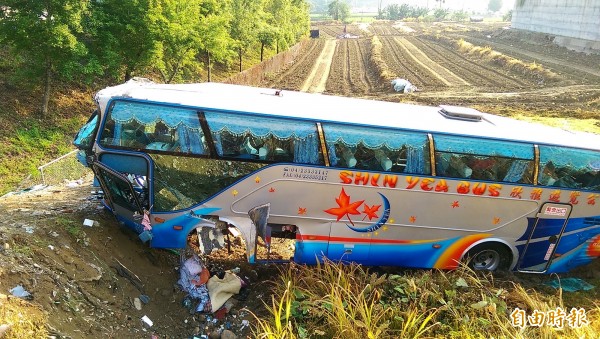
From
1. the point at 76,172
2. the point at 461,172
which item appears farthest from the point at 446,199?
the point at 76,172

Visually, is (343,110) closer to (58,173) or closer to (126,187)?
(126,187)

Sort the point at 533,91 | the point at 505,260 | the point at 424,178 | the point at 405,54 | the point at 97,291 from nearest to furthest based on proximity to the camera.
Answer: the point at 97,291
the point at 424,178
the point at 505,260
the point at 533,91
the point at 405,54

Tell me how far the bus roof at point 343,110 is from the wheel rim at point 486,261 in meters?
2.29

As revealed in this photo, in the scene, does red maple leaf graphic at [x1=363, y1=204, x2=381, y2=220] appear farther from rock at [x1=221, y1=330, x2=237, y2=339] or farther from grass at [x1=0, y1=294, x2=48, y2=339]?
grass at [x1=0, y1=294, x2=48, y2=339]

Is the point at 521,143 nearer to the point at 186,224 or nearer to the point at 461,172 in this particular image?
the point at 461,172

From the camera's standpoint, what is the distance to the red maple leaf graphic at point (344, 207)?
688cm

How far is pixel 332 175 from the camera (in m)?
6.71

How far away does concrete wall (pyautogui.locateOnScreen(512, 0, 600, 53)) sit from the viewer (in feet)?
126

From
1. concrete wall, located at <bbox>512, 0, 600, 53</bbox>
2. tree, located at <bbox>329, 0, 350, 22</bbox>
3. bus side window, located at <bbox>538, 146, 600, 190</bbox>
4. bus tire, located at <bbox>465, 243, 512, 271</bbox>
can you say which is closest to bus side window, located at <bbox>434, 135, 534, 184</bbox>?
bus side window, located at <bbox>538, 146, 600, 190</bbox>

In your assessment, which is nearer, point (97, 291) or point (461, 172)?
point (97, 291)

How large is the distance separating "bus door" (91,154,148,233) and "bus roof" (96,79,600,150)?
0.91 metres

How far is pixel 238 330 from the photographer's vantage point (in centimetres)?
621

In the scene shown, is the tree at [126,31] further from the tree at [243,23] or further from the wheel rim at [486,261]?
the wheel rim at [486,261]

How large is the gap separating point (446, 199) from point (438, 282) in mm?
1413
